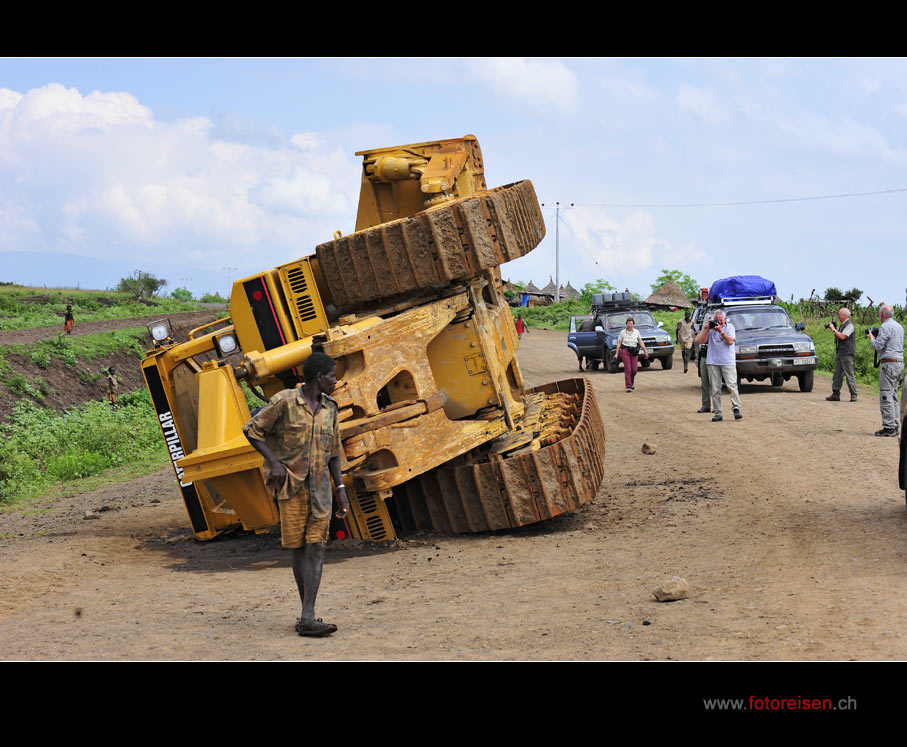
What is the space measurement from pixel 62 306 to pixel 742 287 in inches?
1340

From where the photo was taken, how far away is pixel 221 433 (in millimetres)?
8898

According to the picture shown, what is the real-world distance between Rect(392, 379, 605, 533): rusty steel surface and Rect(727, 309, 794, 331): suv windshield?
14389 millimetres

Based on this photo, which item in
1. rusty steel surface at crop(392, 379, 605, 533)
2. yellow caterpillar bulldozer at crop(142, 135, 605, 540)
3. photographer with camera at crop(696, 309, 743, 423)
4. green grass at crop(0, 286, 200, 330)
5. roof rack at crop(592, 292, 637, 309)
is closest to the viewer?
yellow caterpillar bulldozer at crop(142, 135, 605, 540)

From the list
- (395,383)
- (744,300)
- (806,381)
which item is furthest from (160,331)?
(744,300)

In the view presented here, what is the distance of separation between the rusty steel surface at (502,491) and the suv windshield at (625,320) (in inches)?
825

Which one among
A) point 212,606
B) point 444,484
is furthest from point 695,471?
point 212,606

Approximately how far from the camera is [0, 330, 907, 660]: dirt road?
590 centimetres

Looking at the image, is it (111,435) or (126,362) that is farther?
(126,362)

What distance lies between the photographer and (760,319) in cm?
2352

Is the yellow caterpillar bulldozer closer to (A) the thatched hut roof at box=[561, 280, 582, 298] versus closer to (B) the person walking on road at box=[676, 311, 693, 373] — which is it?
(B) the person walking on road at box=[676, 311, 693, 373]

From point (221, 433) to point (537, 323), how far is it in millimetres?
53202

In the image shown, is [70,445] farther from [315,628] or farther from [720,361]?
[315,628]

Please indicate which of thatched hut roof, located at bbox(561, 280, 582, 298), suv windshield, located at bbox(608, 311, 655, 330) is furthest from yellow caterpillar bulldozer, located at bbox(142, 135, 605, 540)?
thatched hut roof, located at bbox(561, 280, 582, 298)
